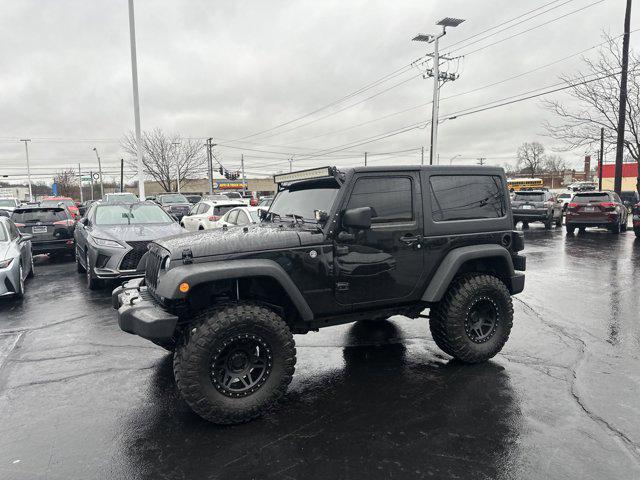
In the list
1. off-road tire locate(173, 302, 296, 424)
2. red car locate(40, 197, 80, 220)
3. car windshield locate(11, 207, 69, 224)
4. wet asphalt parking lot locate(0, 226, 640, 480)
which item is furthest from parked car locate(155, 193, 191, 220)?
off-road tire locate(173, 302, 296, 424)

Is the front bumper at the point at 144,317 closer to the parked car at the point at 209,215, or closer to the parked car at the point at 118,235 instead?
the parked car at the point at 118,235

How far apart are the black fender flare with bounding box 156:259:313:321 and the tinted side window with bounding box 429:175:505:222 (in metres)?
1.67

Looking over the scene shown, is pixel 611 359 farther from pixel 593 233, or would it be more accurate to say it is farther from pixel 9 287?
pixel 593 233

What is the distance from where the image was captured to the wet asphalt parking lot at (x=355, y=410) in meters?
2.93

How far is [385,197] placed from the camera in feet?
13.7

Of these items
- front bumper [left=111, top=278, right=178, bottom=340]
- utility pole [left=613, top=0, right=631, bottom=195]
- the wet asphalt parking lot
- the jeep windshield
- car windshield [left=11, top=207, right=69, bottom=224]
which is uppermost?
utility pole [left=613, top=0, right=631, bottom=195]

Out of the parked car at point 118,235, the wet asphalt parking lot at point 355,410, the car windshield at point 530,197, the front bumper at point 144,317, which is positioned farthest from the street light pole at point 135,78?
the car windshield at point 530,197

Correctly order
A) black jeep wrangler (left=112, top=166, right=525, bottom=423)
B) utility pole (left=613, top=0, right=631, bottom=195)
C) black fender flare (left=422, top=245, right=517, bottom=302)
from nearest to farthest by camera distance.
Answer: black jeep wrangler (left=112, top=166, right=525, bottom=423) < black fender flare (left=422, top=245, right=517, bottom=302) < utility pole (left=613, top=0, right=631, bottom=195)

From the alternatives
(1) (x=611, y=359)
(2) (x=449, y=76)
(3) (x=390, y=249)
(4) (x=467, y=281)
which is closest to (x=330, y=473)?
(3) (x=390, y=249)

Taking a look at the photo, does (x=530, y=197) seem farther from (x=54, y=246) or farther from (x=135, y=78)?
(x=54, y=246)

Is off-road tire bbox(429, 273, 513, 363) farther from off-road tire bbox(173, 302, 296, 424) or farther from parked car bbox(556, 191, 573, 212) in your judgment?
parked car bbox(556, 191, 573, 212)

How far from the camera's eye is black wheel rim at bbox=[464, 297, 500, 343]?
4590 mm

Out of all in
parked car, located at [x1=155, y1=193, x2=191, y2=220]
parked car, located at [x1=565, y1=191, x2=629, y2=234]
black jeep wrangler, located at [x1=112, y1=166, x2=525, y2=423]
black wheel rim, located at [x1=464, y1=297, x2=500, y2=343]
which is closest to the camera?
black jeep wrangler, located at [x1=112, y1=166, x2=525, y2=423]

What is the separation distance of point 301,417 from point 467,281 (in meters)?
2.15
